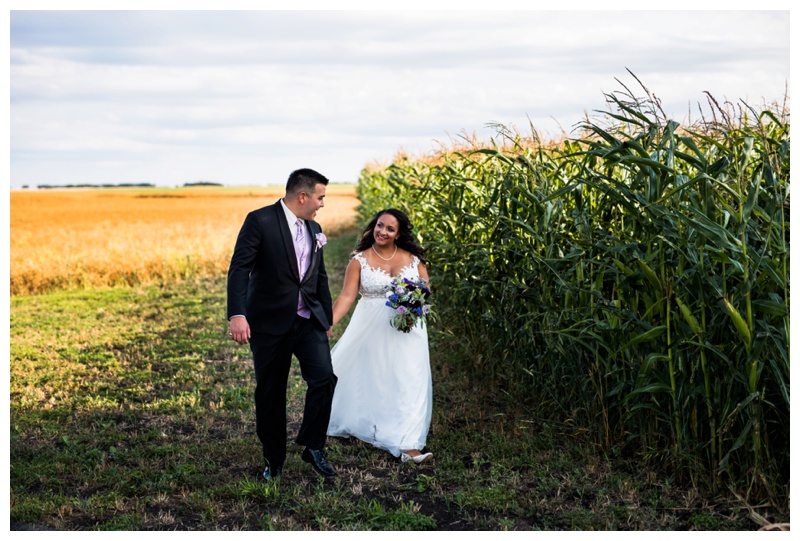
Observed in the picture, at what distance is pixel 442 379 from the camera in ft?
27.2

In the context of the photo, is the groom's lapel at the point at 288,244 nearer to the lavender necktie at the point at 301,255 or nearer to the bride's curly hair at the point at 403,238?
the lavender necktie at the point at 301,255

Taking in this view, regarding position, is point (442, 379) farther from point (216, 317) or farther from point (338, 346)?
point (216, 317)

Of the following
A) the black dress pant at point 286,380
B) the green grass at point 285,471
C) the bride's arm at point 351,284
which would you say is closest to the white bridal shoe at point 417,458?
the green grass at point 285,471

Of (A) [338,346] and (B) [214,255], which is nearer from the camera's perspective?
(A) [338,346]

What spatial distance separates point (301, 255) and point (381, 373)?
4.21 feet

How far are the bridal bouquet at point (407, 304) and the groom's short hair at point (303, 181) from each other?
107 cm

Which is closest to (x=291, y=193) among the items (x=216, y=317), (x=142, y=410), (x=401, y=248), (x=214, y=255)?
(x=401, y=248)

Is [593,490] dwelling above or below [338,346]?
below

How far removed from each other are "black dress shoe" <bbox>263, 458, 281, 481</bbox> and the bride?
0.89m

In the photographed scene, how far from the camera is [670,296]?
4.99 metres

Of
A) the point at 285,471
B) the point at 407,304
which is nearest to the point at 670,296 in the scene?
the point at 407,304

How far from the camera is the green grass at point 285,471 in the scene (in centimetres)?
483

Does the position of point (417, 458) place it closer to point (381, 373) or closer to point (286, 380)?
point (381, 373)

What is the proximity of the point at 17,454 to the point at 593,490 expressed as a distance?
4272 millimetres
